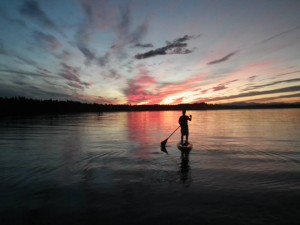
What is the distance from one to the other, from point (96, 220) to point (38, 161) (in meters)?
8.14

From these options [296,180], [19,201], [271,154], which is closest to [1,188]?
[19,201]

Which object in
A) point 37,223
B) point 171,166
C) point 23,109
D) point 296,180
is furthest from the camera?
point 23,109

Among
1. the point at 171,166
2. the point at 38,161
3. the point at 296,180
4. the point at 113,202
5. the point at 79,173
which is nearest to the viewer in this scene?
the point at 113,202

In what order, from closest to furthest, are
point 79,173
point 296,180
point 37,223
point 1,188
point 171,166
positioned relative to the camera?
point 37,223, point 1,188, point 296,180, point 79,173, point 171,166

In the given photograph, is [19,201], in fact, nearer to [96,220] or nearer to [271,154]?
[96,220]

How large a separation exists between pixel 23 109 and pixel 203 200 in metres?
145

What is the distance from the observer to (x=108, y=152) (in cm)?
1570

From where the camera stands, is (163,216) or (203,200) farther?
(203,200)

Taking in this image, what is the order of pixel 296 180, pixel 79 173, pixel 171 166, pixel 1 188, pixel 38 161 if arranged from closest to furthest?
pixel 1 188
pixel 296 180
pixel 79 173
pixel 171 166
pixel 38 161

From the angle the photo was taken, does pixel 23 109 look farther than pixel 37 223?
Yes

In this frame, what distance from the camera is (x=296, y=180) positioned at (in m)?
9.19

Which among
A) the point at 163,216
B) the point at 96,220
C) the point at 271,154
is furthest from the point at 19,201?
the point at 271,154

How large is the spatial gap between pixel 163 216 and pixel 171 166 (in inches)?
215

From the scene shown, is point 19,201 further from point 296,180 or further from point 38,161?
point 296,180
